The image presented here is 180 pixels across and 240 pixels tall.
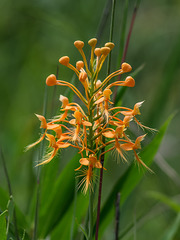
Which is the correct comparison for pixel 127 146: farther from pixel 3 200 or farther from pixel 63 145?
pixel 3 200

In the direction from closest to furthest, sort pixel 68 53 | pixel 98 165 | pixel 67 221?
pixel 98 165 → pixel 67 221 → pixel 68 53

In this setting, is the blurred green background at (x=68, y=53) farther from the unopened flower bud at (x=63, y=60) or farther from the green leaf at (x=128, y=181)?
the unopened flower bud at (x=63, y=60)

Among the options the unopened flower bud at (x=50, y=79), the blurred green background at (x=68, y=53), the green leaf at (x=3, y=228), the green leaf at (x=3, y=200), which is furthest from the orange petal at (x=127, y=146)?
the blurred green background at (x=68, y=53)

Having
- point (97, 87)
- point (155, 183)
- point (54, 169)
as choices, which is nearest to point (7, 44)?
point (155, 183)

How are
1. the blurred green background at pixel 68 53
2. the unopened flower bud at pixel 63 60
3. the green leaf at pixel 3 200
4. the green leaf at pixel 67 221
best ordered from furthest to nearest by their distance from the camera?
the blurred green background at pixel 68 53
the green leaf at pixel 67 221
the green leaf at pixel 3 200
the unopened flower bud at pixel 63 60

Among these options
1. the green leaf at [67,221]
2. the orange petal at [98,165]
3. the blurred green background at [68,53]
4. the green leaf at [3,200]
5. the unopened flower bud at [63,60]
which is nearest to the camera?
the orange petal at [98,165]

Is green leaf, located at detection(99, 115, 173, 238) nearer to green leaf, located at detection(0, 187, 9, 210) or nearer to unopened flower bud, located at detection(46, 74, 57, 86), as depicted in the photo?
green leaf, located at detection(0, 187, 9, 210)

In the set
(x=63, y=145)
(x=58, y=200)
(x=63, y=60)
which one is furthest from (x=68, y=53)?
(x=63, y=145)

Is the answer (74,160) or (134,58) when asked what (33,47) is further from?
(74,160)
